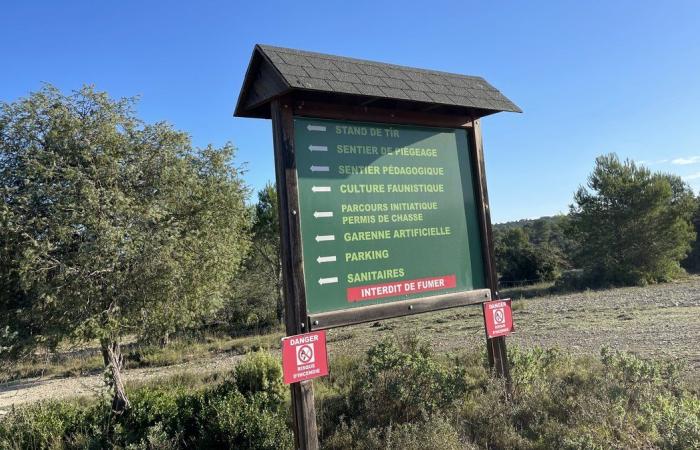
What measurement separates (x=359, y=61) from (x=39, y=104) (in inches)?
226

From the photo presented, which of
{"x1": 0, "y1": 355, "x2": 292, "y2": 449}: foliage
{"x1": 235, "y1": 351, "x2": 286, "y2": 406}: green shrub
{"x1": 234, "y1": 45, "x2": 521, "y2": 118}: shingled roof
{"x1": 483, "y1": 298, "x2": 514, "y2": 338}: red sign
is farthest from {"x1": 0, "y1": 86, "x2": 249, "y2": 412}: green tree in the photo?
{"x1": 483, "y1": 298, "x2": 514, "y2": 338}: red sign

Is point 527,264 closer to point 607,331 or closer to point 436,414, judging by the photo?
point 607,331

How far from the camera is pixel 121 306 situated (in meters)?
7.59

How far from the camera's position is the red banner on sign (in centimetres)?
476

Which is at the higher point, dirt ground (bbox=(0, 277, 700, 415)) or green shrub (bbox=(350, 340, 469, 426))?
green shrub (bbox=(350, 340, 469, 426))

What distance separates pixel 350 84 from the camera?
483 cm

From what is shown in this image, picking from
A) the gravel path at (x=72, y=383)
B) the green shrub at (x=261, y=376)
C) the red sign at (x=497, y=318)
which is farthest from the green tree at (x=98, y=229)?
the gravel path at (x=72, y=383)

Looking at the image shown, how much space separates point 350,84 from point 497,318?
3246 millimetres

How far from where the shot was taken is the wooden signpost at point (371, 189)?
4.46 meters

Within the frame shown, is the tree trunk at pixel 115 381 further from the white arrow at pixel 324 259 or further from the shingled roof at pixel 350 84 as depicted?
the shingled roof at pixel 350 84

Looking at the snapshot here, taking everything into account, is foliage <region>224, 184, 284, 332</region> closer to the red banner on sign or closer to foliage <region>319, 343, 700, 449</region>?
foliage <region>319, 343, 700, 449</region>

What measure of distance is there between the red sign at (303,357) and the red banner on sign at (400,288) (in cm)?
62

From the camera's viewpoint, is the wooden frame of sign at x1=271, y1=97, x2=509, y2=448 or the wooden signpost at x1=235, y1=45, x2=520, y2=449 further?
the wooden signpost at x1=235, y1=45, x2=520, y2=449

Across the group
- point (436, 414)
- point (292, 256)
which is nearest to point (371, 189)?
point (292, 256)
